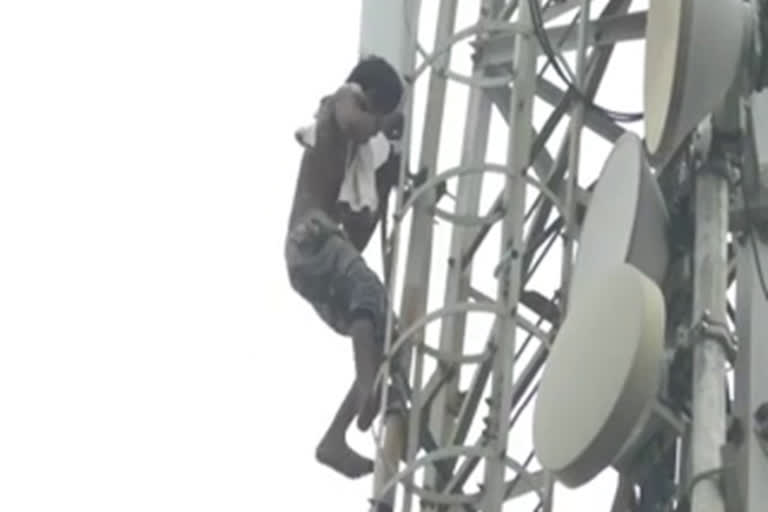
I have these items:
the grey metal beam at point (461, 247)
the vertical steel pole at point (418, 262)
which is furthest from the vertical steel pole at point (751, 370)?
the grey metal beam at point (461, 247)

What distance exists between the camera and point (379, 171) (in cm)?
848

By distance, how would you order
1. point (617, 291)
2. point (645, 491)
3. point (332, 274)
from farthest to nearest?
point (332, 274) → point (645, 491) → point (617, 291)

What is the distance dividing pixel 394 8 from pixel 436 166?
756 millimetres

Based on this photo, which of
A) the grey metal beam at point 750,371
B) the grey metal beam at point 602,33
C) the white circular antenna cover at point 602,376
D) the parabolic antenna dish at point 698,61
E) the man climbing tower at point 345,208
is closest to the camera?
the grey metal beam at point 750,371

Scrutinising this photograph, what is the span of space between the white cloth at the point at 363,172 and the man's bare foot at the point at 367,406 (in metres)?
0.80

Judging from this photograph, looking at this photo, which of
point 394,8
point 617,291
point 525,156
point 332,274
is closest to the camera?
point 617,291

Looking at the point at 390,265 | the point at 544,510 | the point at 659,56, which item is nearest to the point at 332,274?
the point at 390,265

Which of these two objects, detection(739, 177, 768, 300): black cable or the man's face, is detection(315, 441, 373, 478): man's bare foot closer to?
the man's face

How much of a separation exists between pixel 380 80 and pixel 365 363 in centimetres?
107

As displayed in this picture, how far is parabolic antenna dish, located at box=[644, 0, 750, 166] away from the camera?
604cm

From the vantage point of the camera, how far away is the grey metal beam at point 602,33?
7867mm

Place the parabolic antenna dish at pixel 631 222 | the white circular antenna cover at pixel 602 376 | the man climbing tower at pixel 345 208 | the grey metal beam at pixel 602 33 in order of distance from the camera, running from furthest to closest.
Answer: the man climbing tower at pixel 345 208, the grey metal beam at pixel 602 33, the parabolic antenna dish at pixel 631 222, the white circular antenna cover at pixel 602 376

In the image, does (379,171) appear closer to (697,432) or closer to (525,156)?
(525,156)

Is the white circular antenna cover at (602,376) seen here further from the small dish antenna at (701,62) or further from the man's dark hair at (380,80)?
the man's dark hair at (380,80)
